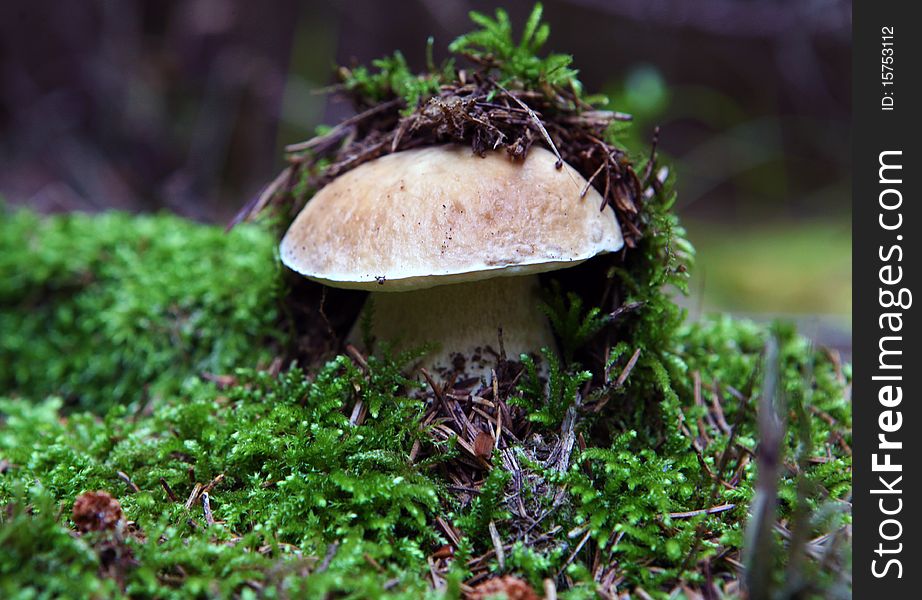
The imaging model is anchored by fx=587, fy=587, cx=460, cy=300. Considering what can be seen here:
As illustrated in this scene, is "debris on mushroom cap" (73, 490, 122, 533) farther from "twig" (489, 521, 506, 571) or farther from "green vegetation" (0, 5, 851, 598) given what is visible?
"twig" (489, 521, 506, 571)

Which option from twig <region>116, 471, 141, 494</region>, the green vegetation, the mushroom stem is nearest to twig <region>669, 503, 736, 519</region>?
the green vegetation

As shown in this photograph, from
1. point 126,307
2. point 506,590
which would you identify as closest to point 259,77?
point 126,307

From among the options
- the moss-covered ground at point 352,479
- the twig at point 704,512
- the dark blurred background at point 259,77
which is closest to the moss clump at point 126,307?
the moss-covered ground at point 352,479

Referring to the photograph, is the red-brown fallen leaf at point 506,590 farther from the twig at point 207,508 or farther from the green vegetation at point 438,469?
the twig at point 207,508

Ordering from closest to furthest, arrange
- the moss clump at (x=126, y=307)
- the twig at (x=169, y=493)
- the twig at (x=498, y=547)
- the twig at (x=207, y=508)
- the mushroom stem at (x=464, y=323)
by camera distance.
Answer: the twig at (x=498, y=547), the twig at (x=207, y=508), the twig at (x=169, y=493), the mushroom stem at (x=464, y=323), the moss clump at (x=126, y=307)

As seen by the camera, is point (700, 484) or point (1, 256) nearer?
point (700, 484)

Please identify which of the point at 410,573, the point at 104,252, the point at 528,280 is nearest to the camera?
the point at 410,573

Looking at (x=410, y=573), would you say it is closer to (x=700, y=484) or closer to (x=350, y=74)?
(x=700, y=484)

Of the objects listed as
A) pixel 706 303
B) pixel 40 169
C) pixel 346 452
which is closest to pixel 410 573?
pixel 346 452
